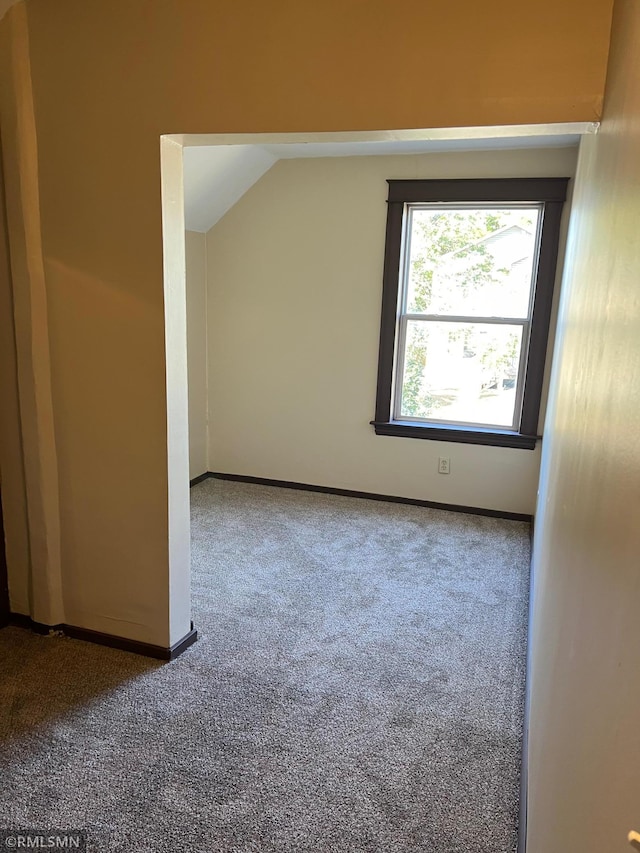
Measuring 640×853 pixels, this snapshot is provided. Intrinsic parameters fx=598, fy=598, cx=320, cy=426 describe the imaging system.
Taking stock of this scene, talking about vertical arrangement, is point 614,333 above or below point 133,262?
below

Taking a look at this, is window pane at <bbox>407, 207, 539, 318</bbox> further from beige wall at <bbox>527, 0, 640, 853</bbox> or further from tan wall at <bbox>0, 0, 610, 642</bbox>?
beige wall at <bbox>527, 0, 640, 853</bbox>

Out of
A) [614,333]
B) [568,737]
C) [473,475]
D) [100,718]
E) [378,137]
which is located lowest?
[100,718]

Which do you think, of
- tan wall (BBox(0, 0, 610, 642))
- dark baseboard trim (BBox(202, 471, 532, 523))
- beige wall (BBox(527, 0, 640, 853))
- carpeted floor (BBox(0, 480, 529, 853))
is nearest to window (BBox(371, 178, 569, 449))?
dark baseboard trim (BBox(202, 471, 532, 523))

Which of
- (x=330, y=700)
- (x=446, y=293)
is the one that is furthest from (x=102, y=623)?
(x=446, y=293)

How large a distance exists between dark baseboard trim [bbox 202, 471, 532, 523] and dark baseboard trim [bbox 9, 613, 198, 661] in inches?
→ 76.9

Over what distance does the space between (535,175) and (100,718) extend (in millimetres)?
3555

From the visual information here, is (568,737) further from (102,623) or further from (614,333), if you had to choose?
(102,623)

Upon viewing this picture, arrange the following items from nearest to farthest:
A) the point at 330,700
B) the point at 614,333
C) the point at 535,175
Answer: the point at 614,333 < the point at 330,700 < the point at 535,175

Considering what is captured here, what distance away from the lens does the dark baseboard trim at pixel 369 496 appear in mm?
3971

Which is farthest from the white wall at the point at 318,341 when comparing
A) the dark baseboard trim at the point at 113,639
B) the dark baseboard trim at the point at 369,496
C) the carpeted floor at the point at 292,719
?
the dark baseboard trim at the point at 113,639

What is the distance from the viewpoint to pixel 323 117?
1823 millimetres

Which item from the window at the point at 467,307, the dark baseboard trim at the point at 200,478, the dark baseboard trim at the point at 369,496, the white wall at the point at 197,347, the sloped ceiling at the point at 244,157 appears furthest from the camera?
the dark baseboard trim at the point at 200,478

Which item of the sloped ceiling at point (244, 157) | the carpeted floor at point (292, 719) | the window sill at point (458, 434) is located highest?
the sloped ceiling at point (244, 157)

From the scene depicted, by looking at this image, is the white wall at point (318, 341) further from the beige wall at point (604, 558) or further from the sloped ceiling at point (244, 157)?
the beige wall at point (604, 558)
